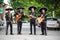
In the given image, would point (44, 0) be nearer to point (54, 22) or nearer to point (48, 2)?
point (48, 2)

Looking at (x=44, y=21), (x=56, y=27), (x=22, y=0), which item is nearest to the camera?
(x=44, y=21)

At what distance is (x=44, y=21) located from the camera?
72.4 feet

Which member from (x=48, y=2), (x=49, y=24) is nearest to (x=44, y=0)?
(x=48, y=2)

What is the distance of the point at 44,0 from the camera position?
35.9 meters

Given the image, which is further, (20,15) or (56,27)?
(56,27)

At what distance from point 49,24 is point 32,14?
967 centimetres

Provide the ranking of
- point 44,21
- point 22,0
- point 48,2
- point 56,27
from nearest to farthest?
point 44,21
point 56,27
point 48,2
point 22,0

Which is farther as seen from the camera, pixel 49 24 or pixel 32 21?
pixel 49 24

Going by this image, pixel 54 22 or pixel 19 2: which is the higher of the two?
pixel 19 2

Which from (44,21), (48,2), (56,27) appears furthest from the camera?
(48,2)

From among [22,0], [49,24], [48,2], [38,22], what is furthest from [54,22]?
[22,0]

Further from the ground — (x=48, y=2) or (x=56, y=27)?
(x=48, y=2)

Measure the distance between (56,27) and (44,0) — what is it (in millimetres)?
5597

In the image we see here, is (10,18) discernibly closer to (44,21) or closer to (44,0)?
(44,21)
